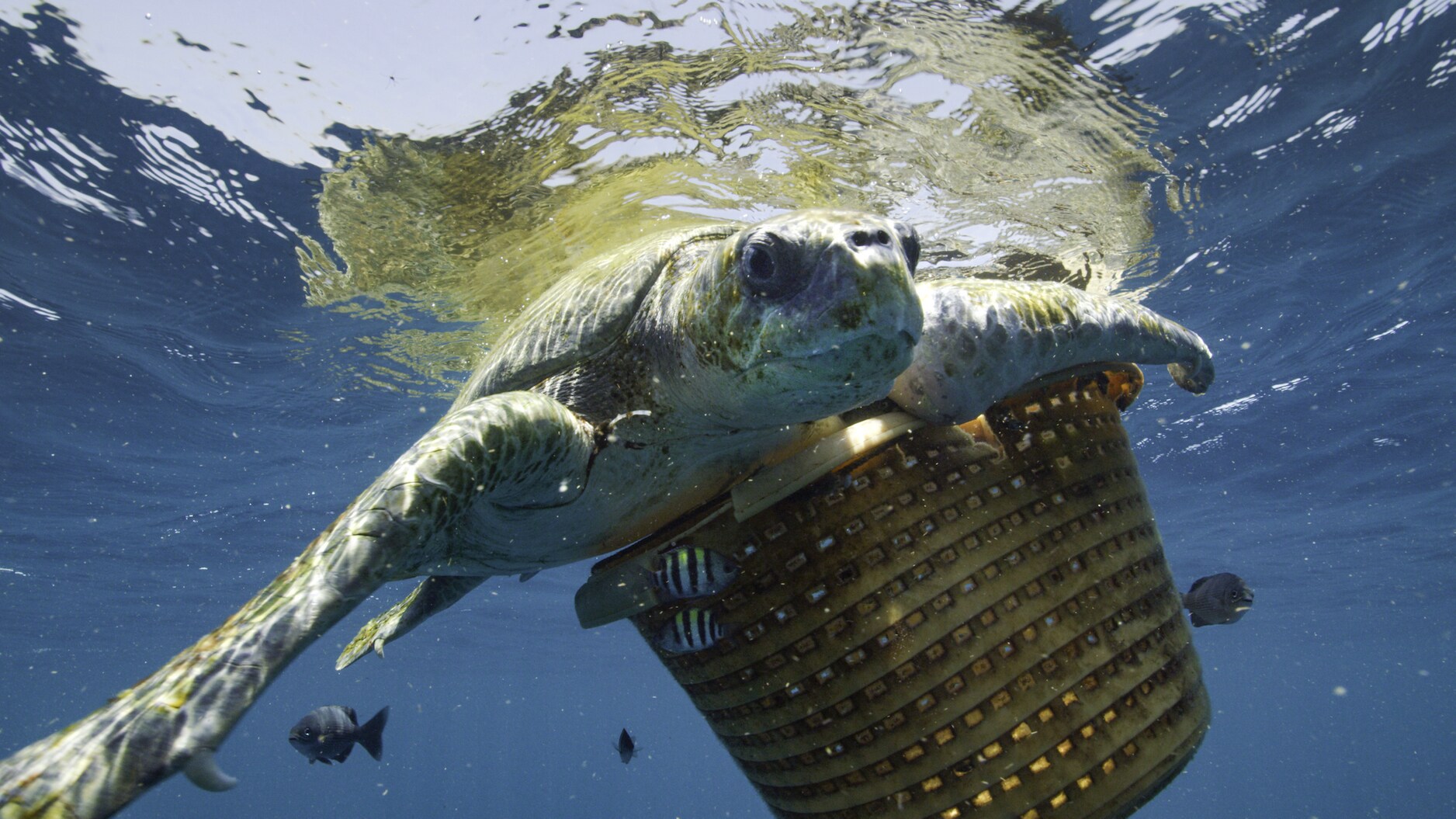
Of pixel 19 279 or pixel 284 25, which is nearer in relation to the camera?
pixel 284 25

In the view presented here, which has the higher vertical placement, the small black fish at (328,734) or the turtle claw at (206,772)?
the turtle claw at (206,772)

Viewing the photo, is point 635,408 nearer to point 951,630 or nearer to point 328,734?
point 951,630

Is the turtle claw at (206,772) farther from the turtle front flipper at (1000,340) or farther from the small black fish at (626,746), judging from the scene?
the small black fish at (626,746)

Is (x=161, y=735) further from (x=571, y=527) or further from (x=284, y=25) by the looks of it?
(x=284, y=25)

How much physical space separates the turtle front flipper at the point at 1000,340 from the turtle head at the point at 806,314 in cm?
28

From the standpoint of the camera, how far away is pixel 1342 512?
22766 millimetres

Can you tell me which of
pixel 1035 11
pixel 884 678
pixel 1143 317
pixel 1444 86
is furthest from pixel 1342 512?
pixel 884 678

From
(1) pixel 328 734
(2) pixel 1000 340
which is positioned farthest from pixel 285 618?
(1) pixel 328 734

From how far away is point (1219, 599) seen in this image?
5418 mm

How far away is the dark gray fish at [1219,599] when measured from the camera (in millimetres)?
5332

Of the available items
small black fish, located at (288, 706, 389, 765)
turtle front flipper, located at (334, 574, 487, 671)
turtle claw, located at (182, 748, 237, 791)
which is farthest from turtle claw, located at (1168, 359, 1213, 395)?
small black fish, located at (288, 706, 389, 765)

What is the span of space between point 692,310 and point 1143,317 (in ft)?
6.80

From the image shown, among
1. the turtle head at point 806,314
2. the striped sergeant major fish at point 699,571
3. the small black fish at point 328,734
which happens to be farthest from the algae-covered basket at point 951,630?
the small black fish at point 328,734

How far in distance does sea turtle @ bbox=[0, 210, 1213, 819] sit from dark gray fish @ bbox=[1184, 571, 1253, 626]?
8.37 ft
